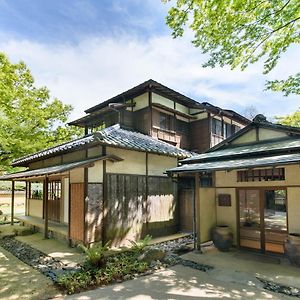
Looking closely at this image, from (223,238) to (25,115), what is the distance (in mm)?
15692

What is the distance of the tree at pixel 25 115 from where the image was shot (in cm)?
1619

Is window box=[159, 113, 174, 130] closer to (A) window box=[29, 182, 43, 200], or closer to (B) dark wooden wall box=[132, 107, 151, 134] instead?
(B) dark wooden wall box=[132, 107, 151, 134]

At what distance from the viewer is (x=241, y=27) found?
8.05 m

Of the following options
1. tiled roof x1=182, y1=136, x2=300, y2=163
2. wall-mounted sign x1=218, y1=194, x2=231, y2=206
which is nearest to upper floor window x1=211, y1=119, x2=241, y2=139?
tiled roof x1=182, y1=136, x2=300, y2=163

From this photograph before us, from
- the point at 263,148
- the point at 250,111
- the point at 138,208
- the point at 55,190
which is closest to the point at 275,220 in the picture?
the point at 263,148

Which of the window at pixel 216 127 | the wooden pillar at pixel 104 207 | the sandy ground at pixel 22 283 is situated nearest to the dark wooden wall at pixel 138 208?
the wooden pillar at pixel 104 207

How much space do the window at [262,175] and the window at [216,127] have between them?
7314mm

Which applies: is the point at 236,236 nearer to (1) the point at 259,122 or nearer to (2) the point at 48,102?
(1) the point at 259,122

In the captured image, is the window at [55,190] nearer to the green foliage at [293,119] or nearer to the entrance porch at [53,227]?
the entrance porch at [53,227]

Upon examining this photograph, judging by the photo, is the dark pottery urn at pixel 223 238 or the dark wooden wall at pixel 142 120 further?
A: the dark wooden wall at pixel 142 120

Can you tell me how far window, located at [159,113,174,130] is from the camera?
14227 mm

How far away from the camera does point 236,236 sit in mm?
9211

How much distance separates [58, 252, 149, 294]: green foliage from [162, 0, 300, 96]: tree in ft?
24.4

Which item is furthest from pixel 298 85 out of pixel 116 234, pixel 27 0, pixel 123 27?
pixel 27 0
